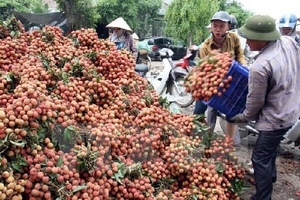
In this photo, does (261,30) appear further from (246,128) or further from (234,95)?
(246,128)

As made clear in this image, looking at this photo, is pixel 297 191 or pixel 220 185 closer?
pixel 220 185

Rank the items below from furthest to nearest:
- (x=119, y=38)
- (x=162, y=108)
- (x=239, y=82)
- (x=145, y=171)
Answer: (x=119, y=38) < (x=162, y=108) < (x=239, y=82) < (x=145, y=171)

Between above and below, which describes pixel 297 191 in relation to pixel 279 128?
below

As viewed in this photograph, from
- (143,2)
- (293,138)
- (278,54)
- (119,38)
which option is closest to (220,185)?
(278,54)

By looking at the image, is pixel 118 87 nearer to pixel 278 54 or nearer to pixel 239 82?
pixel 239 82

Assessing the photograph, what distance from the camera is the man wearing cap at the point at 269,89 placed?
2.93 metres

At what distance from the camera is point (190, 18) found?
758 inches

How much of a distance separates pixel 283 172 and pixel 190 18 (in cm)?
1588

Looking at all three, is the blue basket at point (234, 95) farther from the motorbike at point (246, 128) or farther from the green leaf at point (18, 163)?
the green leaf at point (18, 163)

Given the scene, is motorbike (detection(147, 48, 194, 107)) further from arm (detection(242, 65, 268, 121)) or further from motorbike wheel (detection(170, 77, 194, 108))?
arm (detection(242, 65, 268, 121))

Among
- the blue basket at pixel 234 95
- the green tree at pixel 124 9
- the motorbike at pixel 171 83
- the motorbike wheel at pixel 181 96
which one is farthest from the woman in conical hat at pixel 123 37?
the green tree at pixel 124 9

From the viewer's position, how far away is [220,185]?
2984mm

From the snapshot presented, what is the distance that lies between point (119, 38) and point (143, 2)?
22.9 meters

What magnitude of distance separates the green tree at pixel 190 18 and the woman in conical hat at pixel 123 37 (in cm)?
1384
